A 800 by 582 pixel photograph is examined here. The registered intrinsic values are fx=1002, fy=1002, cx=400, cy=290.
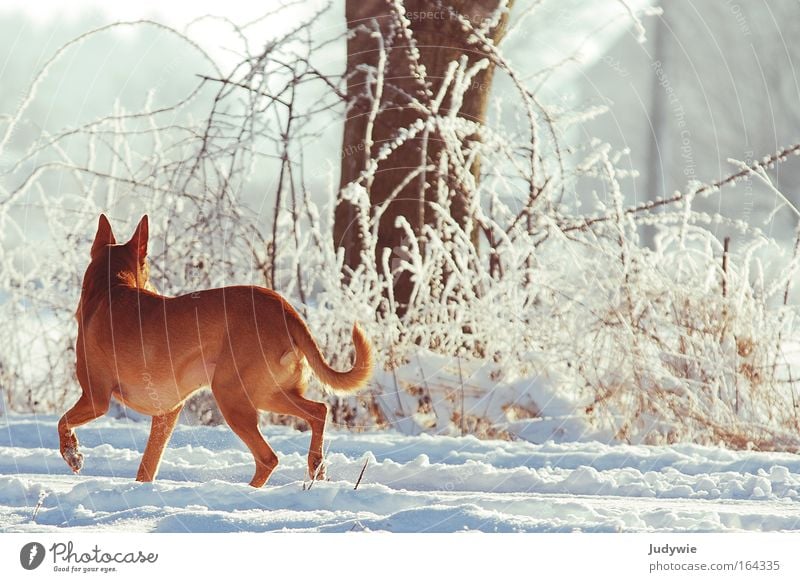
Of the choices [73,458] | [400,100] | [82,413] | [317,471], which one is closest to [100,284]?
[82,413]

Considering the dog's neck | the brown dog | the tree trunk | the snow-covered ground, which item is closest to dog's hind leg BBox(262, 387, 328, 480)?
the brown dog

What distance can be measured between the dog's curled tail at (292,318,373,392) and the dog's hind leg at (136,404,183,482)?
45 centimetres

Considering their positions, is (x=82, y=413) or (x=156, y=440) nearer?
(x=82, y=413)

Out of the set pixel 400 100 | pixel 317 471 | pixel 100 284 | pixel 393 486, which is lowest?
pixel 393 486

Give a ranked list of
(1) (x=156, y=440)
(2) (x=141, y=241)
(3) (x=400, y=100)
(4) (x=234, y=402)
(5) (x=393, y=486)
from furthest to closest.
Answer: (3) (x=400, y=100), (5) (x=393, y=486), (1) (x=156, y=440), (2) (x=141, y=241), (4) (x=234, y=402)

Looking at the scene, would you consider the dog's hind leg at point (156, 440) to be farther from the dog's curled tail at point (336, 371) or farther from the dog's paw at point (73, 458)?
the dog's curled tail at point (336, 371)

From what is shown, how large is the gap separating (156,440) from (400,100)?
2437 millimetres

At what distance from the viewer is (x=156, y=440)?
2895 mm

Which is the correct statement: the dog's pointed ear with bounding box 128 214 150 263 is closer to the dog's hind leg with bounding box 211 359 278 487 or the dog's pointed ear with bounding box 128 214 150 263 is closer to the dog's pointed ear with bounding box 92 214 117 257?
the dog's pointed ear with bounding box 92 214 117 257

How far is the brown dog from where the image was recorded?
2.55 metres

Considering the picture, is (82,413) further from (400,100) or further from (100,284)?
(400,100)
